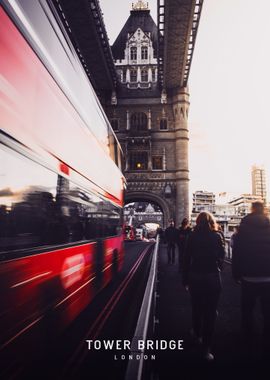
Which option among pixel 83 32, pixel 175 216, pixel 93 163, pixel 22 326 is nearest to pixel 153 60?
pixel 83 32

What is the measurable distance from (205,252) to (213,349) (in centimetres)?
129

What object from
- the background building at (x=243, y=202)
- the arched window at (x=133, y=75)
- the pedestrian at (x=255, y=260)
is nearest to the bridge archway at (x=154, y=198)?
the arched window at (x=133, y=75)

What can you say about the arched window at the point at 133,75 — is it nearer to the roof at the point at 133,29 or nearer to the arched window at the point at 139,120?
the roof at the point at 133,29

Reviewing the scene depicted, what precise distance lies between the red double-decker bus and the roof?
132ft

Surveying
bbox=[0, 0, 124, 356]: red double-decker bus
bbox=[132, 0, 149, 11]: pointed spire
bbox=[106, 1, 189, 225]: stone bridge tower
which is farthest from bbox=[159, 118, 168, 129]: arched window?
bbox=[0, 0, 124, 356]: red double-decker bus

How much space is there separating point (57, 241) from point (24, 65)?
2.06 m

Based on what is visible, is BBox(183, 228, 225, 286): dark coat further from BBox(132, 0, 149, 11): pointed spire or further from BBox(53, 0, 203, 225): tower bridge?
BBox(132, 0, 149, 11): pointed spire

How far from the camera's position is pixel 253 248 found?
3.93 meters

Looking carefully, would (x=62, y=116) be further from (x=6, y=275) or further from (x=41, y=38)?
(x=6, y=275)

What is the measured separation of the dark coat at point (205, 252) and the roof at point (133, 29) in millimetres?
42080

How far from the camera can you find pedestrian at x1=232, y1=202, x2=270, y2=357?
3.81 metres

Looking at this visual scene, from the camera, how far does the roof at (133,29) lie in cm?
4275

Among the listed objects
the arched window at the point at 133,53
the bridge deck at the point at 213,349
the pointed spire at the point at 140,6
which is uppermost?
the pointed spire at the point at 140,6

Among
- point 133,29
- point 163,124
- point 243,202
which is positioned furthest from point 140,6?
point 243,202
